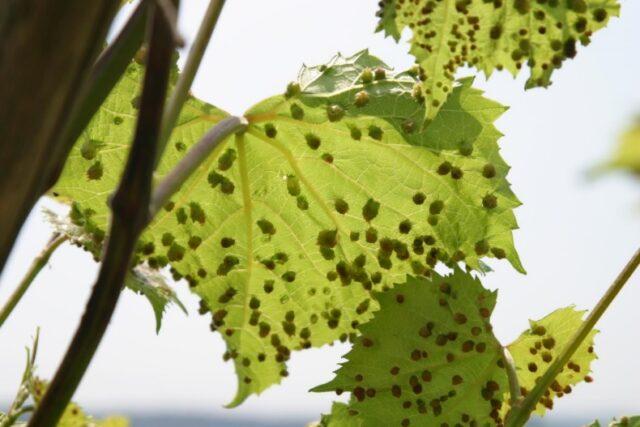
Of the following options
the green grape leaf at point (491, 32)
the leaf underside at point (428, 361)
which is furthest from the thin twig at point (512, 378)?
the green grape leaf at point (491, 32)

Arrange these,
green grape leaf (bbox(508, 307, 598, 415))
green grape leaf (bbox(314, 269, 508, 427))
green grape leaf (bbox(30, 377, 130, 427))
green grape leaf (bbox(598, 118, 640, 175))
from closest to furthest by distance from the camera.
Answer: green grape leaf (bbox(30, 377, 130, 427)) → green grape leaf (bbox(314, 269, 508, 427)) → green grape leaf (bbox(508, 307, 598, 415)) → green grape leaf (bbox(598, 118, 640, 175))

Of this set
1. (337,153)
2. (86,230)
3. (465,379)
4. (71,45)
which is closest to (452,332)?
(465,379)

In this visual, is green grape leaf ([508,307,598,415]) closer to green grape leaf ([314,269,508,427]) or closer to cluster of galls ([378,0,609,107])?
green grape leaf ([314,269,508,427])

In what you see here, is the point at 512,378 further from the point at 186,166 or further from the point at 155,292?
the point at 186,166

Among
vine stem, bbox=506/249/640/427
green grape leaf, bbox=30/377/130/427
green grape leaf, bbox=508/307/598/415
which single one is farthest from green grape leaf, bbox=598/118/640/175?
green grape leaf, bbox=30/377/130/427

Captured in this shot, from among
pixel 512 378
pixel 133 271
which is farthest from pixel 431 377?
pixel 133 271
